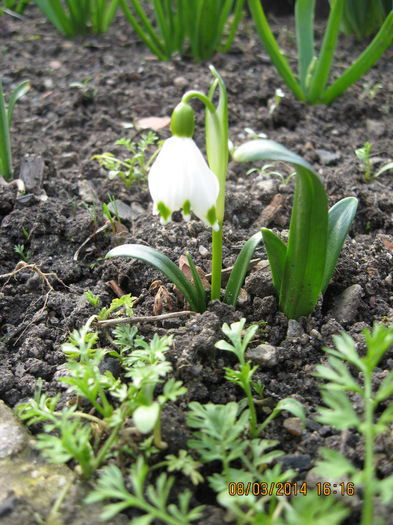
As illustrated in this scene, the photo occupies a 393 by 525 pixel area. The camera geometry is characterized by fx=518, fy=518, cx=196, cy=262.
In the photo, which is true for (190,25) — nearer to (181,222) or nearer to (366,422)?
(181,222)

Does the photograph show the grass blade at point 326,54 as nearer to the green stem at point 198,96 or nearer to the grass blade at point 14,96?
the grass blade at point 14,96

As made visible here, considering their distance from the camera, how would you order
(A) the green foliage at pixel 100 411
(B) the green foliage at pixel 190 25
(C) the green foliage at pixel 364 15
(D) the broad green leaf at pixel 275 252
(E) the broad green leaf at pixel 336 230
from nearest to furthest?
(A) the green foliage at pixel 100 411 → (D) the broad green leaf at pixel 275 252 → (E) the broad green leaf at pixel 336 230 → (B) the green foliage at pixel 190 25 → (C) the green foliage at pixel 364 15

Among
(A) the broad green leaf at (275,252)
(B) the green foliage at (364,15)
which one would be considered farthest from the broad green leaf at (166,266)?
(B) the green foliage at (364,15)

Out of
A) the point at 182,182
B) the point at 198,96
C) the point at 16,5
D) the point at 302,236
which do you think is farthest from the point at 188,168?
the point at 16,5

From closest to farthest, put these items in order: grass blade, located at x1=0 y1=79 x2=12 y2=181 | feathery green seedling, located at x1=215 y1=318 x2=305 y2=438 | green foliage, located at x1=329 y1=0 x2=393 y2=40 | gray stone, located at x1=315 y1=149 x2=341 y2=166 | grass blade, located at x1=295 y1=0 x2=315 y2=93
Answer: feathery green seedling, located at x1=215 y1=318 x2=305 y2=438
grass blade, located at x1=0 y1=79 x2=12 y2=181
gray stone, located at x1=315 y1=149 x2=341 y2=166
grass blade, located at x1=295 y1=0 x2=315 y2=93
green foliage, located at x1=329 y1=0 x2=393 y2=40

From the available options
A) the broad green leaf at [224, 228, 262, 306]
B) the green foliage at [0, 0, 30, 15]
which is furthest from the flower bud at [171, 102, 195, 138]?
the green foliage at [0, 0, 30, 15]
